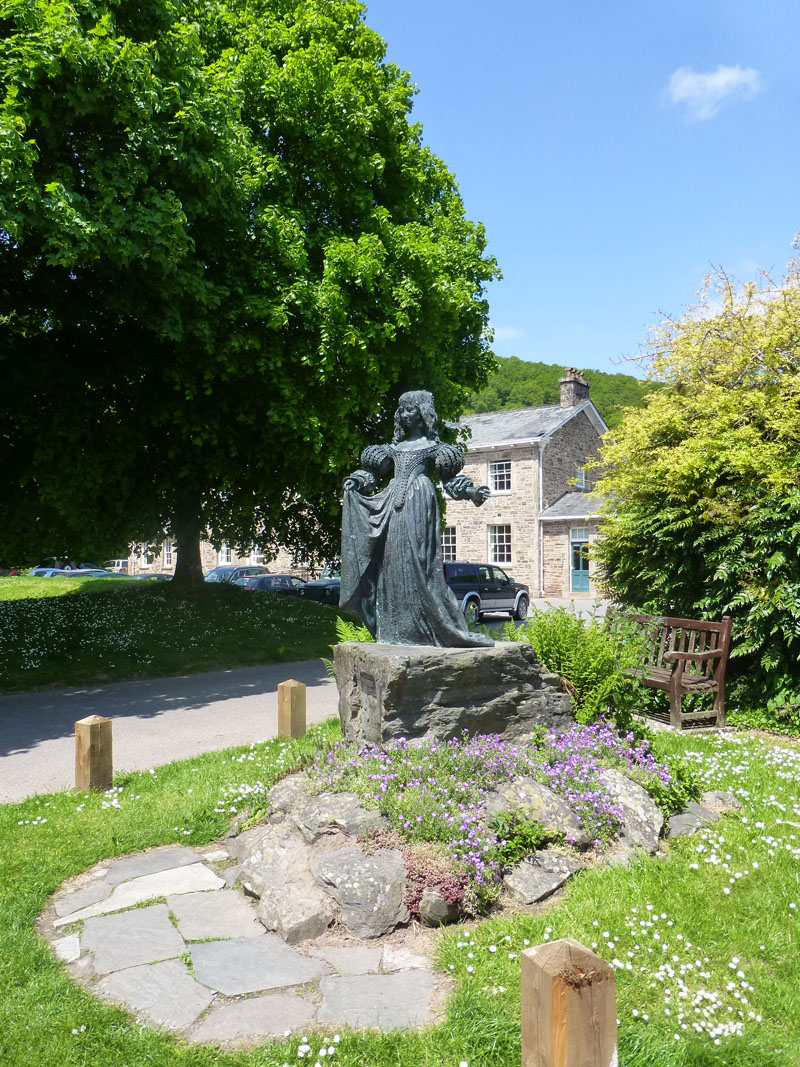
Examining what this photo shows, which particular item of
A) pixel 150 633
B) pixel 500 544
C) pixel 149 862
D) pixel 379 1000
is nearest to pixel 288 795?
pixel 149 862

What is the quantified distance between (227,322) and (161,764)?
719 centimetres

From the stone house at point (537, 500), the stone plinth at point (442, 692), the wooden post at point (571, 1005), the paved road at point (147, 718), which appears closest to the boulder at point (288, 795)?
the stone plinth at point (442, 692)

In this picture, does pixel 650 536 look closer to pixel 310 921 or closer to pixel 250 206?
pixel 310 921

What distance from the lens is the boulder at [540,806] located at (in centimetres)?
441

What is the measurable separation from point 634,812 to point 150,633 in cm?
1075

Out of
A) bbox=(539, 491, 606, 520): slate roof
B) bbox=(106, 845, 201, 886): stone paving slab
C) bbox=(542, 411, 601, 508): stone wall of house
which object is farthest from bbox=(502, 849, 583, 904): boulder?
bbox=(542, 411, 601, 508): stone wall of house

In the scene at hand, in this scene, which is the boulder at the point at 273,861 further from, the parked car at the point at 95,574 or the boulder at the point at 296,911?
the parked car at the point at 95,574

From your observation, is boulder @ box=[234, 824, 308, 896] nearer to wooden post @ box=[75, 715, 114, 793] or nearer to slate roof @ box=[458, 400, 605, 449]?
wooden post @ box=[75, 715, 114, 793]

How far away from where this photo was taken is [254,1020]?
3027 millimetres

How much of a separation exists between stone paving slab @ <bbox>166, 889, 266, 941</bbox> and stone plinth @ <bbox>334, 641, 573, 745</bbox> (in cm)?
140

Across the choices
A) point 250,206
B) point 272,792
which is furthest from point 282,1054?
point 250,206

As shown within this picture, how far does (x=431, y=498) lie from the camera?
5609mm

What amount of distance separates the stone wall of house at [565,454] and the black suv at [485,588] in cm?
721

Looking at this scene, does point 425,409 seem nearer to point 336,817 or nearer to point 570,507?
point 336,817
